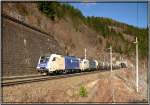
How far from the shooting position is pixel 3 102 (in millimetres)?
11109

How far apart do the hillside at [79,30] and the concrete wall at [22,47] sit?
15cm

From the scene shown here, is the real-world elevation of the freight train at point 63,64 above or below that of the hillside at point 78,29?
below

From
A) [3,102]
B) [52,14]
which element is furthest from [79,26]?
[3,102]

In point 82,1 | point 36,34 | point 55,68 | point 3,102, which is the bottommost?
point 3,102

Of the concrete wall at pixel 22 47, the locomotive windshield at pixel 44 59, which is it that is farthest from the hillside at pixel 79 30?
the locomotive windshield at pixel 44 59

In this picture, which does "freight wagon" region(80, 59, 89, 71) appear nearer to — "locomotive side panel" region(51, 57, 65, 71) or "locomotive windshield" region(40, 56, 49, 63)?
"locomotive side panel" region(51, 57, 65, 71)

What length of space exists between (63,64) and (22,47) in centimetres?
166

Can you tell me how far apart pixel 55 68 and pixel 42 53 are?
3.56 ft

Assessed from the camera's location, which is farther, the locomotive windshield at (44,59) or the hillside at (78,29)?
the hillside at (78,29)

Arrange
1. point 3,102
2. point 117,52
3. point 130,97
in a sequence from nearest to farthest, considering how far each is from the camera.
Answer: point 3,102
point 130,97
point 117,52

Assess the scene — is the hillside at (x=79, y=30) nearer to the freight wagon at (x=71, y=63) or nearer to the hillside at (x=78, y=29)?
the hillside at (x=78, y=29)

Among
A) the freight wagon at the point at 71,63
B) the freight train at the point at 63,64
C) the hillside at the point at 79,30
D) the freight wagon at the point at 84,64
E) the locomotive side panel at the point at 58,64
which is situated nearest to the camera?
the freight train at the point at 63,64

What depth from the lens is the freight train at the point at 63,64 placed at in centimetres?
1229

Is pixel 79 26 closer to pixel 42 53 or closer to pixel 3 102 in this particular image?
pixel 42 53
